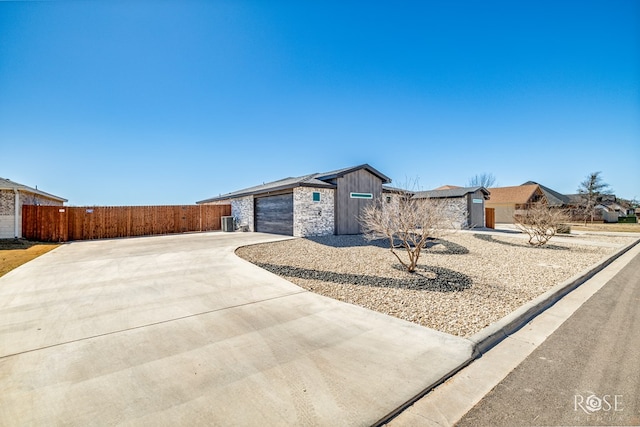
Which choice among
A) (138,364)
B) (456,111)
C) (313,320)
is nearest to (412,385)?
Answer: (313,320)

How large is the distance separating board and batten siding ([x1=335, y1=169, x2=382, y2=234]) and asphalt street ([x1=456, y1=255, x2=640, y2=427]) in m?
11.1

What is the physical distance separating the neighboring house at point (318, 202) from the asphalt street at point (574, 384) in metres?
9.57

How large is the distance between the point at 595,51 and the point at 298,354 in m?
17.2

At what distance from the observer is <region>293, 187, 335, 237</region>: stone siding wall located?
1334 centimetres

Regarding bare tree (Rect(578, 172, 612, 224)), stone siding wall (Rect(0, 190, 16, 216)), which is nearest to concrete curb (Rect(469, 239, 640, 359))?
stone siding wall (Rect(0, 190, 16, 216))

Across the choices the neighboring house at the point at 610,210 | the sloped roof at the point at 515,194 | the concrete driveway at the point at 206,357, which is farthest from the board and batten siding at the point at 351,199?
the neighboring house at the point at 610,210

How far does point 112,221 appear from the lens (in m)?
15.7

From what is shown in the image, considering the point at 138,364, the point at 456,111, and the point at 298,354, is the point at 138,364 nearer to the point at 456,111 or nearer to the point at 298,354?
the point at 298,354

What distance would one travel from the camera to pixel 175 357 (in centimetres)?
274

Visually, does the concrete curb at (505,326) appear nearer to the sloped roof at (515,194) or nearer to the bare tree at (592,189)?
the sloped roof at (515,194)

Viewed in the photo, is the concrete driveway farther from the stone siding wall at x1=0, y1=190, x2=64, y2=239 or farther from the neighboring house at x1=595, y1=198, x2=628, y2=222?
the neighboring house at x1=595, y1=198, x2=628, y2=222

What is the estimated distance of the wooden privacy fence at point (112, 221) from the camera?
13.6m

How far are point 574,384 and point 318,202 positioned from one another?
39.3 ft

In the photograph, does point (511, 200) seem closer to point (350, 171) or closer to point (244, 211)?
point (350, 171)
